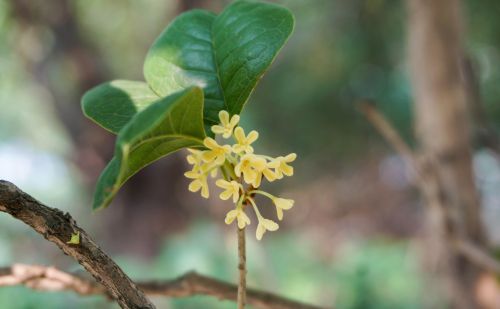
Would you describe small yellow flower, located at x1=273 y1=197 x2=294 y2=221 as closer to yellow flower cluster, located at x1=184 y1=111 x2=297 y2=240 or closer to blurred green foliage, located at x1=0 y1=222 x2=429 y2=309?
yellow flower cluster, located at x1=184 y1=111 x2=297 y2=240

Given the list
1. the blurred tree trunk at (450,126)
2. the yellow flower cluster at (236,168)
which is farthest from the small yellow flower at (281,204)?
the blurred tree trunk at (450,126)

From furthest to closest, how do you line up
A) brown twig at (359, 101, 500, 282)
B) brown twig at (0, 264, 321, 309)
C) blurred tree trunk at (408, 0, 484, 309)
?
blurred tree trunk at (408, 0, 484, 309) → brown twig at (359, 101, 500, 282) → brown twig at (0, 264, 321, 309)

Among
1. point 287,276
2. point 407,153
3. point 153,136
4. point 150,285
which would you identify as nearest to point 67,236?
point 153,136

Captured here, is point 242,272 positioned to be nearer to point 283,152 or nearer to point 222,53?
point 222,53

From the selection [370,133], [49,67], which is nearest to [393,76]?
[370,133]

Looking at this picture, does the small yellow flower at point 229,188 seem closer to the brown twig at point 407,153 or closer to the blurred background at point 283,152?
the brown twig at point 407,153

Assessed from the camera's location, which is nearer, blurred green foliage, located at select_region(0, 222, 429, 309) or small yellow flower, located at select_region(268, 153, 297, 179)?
small yellow flower, located at select_region(268, 153, 297, 179)

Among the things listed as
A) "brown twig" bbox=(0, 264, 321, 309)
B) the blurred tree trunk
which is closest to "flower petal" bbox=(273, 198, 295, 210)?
"brown twig" bbox=(0, 264, 321, 309)
